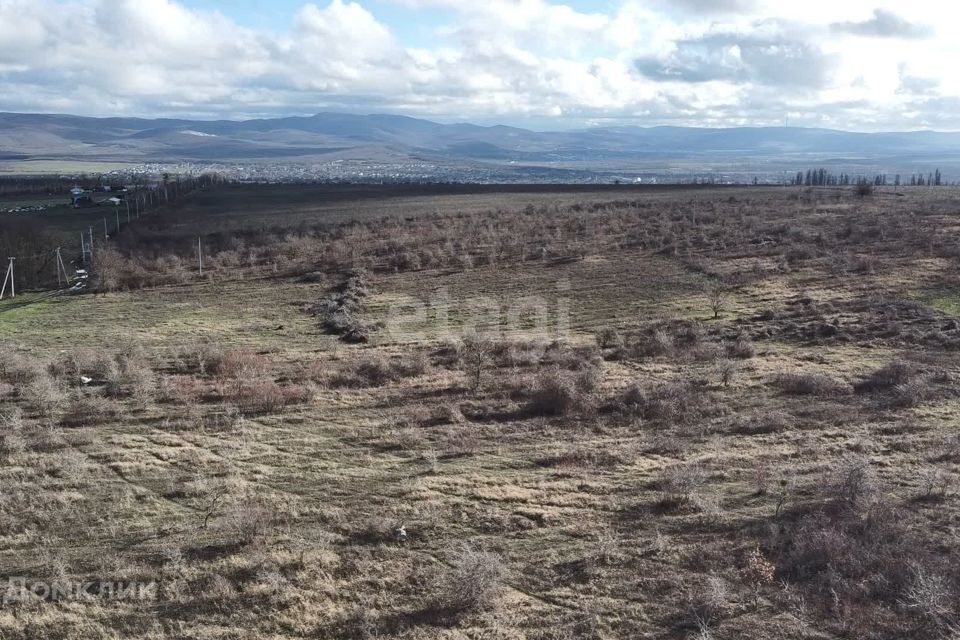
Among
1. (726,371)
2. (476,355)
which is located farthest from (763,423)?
(476,355)

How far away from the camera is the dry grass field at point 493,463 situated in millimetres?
9078

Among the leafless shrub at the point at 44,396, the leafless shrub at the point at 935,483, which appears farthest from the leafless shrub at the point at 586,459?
the leafless shrub at the point at 44,396

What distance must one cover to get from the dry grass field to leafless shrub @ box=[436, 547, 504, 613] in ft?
0.17

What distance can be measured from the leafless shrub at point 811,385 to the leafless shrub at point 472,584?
36.4 ft

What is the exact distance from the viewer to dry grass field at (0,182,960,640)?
29.8 ft

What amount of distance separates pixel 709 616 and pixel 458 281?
27587mm

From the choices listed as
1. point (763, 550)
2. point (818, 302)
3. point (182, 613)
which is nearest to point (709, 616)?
point (763, 550)

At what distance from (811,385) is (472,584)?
39.5 feet

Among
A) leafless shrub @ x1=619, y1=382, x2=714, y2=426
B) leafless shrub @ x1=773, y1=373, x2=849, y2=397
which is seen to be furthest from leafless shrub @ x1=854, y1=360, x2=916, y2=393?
leafless shrub @ x1=619, y1=382, x2=714, y2=426

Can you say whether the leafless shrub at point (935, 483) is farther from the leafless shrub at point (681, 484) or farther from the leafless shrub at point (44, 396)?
the leafless shrub at point (44, 396)

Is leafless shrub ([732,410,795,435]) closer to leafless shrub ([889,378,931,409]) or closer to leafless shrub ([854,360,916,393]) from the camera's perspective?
leafless shrub ([889,378,931,409])

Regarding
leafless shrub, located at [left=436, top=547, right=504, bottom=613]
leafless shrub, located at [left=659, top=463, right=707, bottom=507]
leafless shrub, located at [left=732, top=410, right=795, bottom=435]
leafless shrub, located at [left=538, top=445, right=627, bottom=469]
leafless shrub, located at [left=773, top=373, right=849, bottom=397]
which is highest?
leafless shrub, located at [left=773, top=373, right=849, bottom=397]

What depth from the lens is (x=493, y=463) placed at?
1350 cm

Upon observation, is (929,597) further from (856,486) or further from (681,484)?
(681,484)
